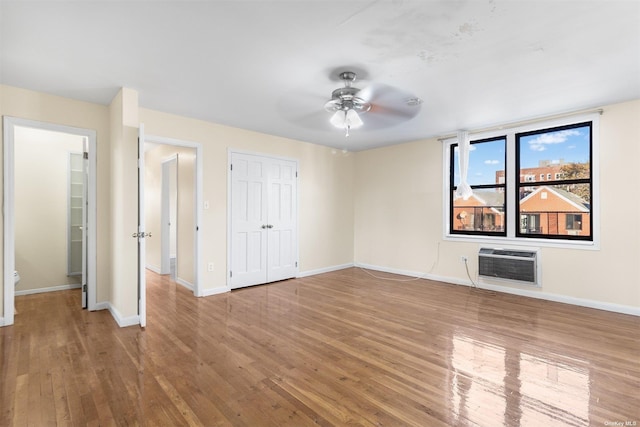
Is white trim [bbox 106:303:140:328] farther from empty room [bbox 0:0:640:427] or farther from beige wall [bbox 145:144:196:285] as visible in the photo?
beige wall [bbox 145:144:196:285]

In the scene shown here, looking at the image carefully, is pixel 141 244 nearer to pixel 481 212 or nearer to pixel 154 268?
pixel 154 268

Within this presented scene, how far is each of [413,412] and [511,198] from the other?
396 centimetres

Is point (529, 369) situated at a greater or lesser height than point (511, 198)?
lesser

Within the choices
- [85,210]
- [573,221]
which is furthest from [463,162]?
[85,210]

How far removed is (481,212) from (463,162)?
0.90 meters

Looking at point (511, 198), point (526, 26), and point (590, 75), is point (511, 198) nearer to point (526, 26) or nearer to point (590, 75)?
point (590, 75)

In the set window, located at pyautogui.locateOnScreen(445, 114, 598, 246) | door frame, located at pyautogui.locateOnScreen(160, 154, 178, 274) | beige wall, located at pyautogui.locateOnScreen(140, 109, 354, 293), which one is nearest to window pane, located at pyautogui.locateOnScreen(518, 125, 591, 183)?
window, located at pyautogui.locateOnScreen(445, 114, 598, 246)

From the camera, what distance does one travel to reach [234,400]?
2053 mm

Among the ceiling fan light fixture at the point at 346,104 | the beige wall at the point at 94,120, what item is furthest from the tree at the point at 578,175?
the beige wall at the point at 94,120

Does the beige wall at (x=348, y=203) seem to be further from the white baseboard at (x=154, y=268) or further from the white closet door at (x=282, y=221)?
the white baseboard at (x=154, y=268)

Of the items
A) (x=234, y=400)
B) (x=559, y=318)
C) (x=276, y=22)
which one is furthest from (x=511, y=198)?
(x=234, y=400)

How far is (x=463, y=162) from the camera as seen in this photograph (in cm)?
500

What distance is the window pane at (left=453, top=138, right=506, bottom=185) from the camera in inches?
195

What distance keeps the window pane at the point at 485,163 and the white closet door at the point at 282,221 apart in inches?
116
